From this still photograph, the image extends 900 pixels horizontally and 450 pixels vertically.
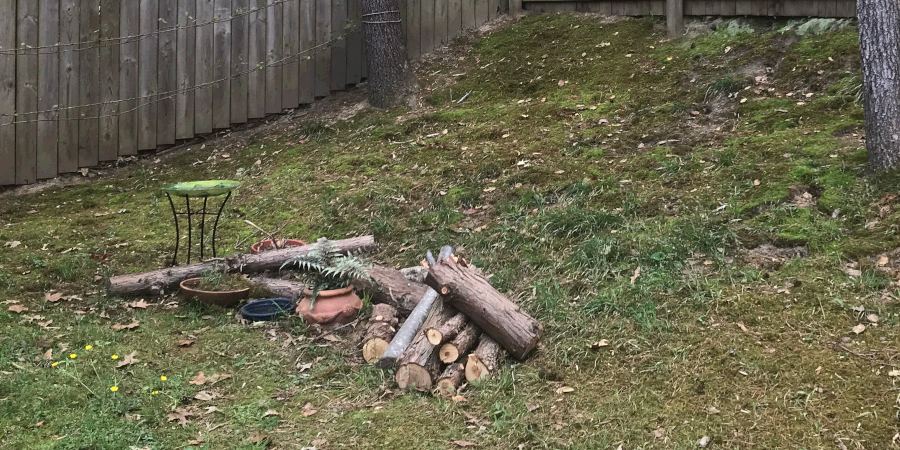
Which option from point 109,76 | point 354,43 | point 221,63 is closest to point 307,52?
point 354,43

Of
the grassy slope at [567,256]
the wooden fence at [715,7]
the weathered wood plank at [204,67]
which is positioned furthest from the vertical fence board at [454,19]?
the weathered wood plank at [204,67]

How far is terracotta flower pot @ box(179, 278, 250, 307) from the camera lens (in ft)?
16.0

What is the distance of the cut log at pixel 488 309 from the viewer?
154 inches

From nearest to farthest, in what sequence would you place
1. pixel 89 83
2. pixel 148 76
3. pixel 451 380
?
pixel 451 380
pixel 89 83
pixel 148 76

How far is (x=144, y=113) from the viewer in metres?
7.69

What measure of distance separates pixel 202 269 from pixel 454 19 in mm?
5219

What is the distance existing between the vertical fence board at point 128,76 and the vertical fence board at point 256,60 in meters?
1.13

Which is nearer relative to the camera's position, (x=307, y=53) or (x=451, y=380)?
(x=451, y=380)

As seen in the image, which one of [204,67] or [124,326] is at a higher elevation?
[204,67]

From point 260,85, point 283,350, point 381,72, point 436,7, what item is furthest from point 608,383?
point 436,7

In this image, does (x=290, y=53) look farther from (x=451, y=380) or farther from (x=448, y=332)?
(x=451, y=380)

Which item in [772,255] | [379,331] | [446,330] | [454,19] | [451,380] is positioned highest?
[454,19]

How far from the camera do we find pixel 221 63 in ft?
26.1

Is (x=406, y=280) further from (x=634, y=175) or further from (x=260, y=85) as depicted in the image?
(x=260, y=85)
